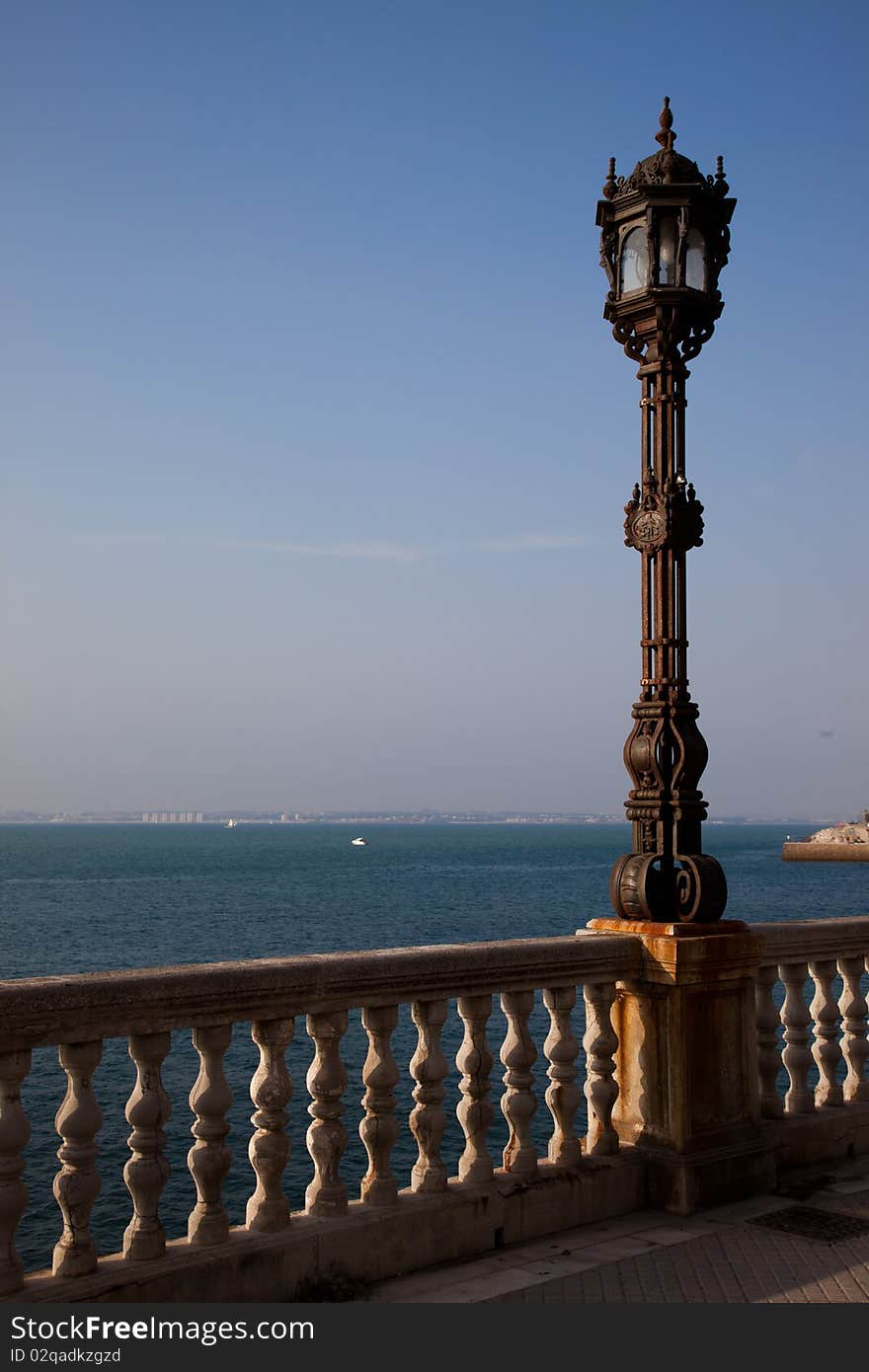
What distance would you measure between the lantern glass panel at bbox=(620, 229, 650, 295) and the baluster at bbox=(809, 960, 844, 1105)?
4251mm

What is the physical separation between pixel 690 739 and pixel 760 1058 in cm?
201

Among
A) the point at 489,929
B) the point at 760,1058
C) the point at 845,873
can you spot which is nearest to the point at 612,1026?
the point at 760,1058

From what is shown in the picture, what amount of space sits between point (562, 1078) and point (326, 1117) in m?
1.52

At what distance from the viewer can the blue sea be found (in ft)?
58.6

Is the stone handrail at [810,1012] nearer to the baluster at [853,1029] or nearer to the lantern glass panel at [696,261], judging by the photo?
the baluster at [853,1029]

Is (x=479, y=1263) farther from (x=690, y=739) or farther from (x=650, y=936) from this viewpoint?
(x=690, y=739)

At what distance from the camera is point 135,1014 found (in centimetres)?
496

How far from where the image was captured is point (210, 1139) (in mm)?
5207

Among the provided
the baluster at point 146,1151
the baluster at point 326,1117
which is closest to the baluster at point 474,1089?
the baluster at point 326,1117

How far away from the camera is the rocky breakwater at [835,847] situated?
142375 mm

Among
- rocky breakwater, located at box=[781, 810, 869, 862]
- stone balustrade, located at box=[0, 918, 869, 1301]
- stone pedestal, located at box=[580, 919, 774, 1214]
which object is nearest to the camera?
stone balustrade, located at box=[0, 918, 869, 1301]

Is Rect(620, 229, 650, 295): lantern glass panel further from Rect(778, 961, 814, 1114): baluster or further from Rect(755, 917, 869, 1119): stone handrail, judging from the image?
Rect(778, 961, 814, 1114): baluster

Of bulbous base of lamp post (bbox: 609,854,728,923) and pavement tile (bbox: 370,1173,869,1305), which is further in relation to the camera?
bulbous base of lamp post (bbox: 609,854,728,923)

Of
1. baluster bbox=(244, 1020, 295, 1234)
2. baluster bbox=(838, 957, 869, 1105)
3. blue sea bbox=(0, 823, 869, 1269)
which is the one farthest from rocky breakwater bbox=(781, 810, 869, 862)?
baluster bbox=(244, 1020, 295, 1234)
